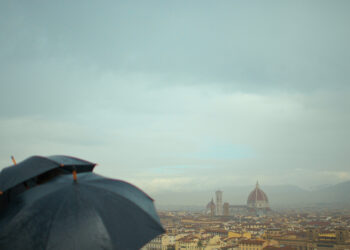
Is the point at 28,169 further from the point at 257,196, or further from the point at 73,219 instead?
the point at 257,196

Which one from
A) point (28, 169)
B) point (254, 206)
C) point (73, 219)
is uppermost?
point (28, 169)

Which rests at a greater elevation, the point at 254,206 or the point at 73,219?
the point at 73,219

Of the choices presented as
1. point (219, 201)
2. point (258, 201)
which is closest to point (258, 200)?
point (258, 201)

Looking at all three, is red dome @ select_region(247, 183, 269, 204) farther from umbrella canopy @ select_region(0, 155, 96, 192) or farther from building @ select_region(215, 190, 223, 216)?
umbrella canopy @ select_region(0, 155, 96, 192)

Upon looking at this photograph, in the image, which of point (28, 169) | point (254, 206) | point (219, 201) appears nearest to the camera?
point (28, 169)

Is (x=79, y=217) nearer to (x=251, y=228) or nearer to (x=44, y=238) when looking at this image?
(x=44, y=238)

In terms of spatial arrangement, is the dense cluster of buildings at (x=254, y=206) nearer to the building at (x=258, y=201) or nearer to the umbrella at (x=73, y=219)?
the building at (x=258, y=201)

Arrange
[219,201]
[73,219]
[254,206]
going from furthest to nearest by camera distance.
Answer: [219,201], [254,206], [73,219]
